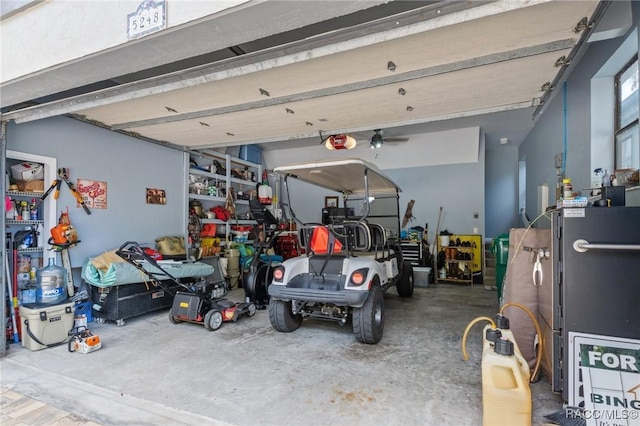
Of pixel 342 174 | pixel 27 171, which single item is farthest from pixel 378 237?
pixel 27 171

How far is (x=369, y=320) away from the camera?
319 cm

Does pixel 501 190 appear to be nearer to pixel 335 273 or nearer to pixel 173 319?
pixel 335 273

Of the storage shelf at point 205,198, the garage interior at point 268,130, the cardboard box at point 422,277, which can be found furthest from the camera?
the cardboard box at point 422,277

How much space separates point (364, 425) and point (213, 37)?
2611 millimetres

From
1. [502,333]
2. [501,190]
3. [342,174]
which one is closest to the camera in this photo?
[502,333]

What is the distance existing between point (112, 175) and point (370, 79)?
404 cm

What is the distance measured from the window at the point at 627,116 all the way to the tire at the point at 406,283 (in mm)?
3066

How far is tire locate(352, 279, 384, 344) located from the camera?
3207 millimetres

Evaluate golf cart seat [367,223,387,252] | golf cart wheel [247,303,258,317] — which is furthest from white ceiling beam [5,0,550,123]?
golf cart wheel [247,303,258,317]

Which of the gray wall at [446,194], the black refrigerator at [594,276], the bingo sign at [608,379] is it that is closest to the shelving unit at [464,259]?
the gray wall at [446,194]

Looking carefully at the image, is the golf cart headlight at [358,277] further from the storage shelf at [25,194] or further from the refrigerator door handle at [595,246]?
the storage shelf at [25,194]

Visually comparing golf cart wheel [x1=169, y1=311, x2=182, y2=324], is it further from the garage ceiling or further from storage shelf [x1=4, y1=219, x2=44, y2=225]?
the garage ceiling

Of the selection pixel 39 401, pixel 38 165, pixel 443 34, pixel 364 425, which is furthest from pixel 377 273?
pixel 38 165

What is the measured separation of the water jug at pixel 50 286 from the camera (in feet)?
11.3
